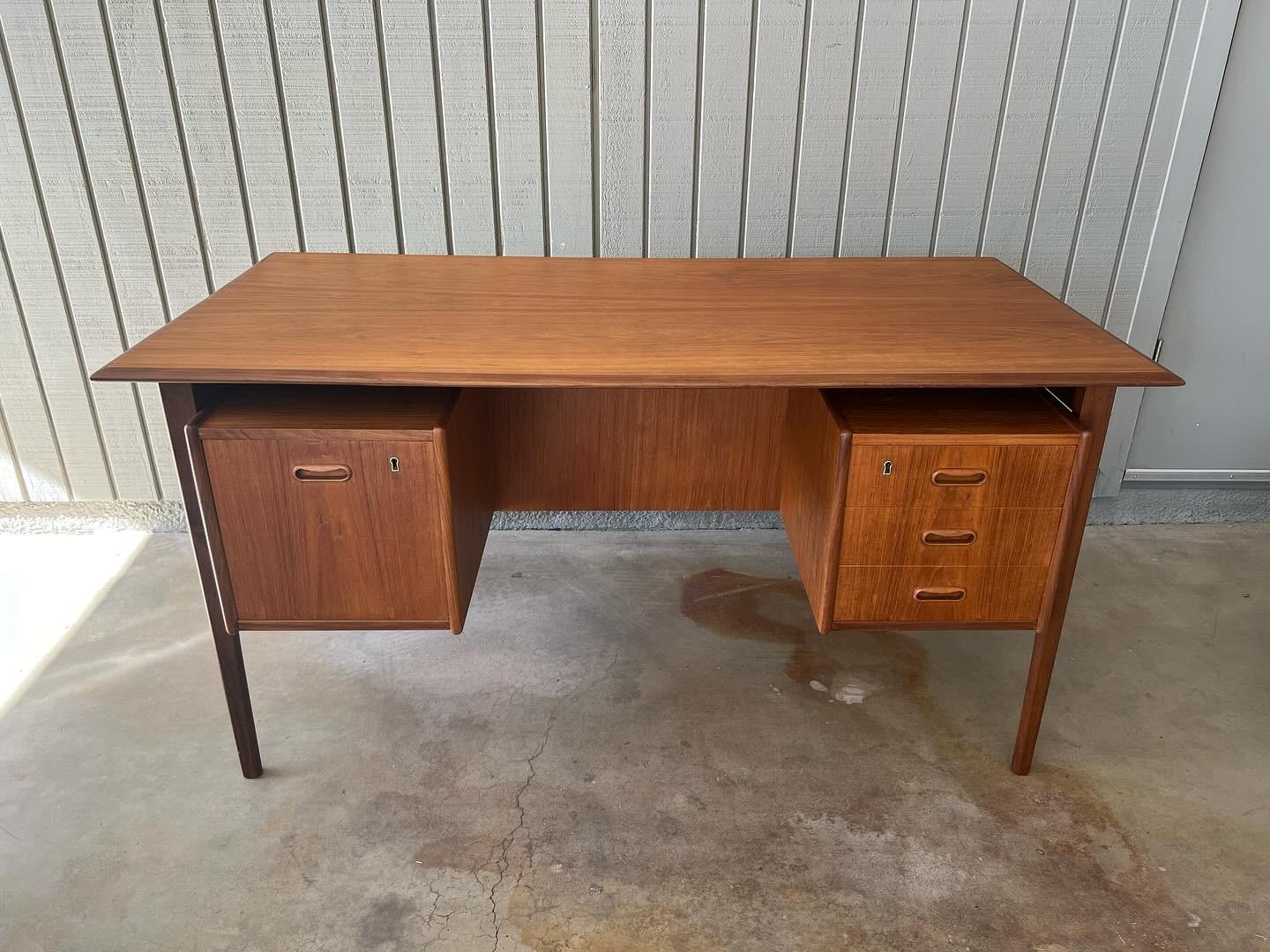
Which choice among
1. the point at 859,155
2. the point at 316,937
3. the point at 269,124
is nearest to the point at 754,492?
the point at 859,155

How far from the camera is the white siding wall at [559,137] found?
2111 millimetres

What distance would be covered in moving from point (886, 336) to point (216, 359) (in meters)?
1.12

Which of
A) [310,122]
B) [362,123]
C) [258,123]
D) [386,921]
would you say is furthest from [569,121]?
[386,921]

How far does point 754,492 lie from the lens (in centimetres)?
213

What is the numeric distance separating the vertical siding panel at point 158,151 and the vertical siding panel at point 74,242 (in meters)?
0.15

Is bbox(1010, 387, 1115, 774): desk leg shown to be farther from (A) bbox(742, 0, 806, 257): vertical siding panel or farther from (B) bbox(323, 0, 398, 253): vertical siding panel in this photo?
(B) bbox(323, 0, 398, 253): vertical siding panel

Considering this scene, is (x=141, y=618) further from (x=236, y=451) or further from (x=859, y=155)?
(x=859, y=155)

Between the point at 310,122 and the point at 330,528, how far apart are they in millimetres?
1217

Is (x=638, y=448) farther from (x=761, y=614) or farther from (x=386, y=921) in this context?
(x=386, y=921)

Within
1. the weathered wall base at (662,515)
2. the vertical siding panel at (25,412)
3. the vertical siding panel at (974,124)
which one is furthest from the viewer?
the weathered wall base at (662,515)

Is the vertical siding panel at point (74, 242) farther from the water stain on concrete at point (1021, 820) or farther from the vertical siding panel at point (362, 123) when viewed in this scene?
the water stain on concrete at point (1021, 820)

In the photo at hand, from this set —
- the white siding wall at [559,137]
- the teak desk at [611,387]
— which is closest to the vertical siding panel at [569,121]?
the white siding wall at [559,137]

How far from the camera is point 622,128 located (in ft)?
7.20

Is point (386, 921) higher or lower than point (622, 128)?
lower
